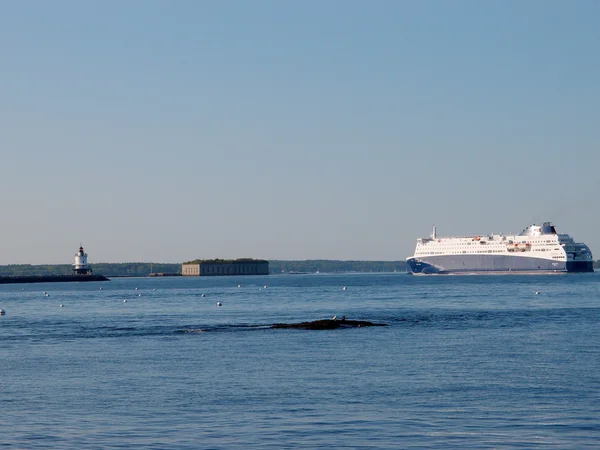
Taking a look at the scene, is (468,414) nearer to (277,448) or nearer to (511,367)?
(277,448)

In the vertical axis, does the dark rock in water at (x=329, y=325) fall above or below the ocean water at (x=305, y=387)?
above

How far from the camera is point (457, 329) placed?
54.8m

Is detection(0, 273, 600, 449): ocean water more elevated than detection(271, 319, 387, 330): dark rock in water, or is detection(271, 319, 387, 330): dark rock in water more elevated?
detection(271, 319, 387, 330): dark rock in water

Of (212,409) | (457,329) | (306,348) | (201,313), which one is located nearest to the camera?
(212,409)

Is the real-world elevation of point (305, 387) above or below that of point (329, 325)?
below

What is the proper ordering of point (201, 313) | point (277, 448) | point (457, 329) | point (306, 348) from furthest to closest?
1. point (201, 313)
2. point (457, 329)
3. point (306, 348)
4. point (277, 448)

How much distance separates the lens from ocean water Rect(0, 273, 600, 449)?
909 inches

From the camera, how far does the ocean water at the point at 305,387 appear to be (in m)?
23.1

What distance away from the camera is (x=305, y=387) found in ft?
101

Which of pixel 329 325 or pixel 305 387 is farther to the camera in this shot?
pixel 329 325

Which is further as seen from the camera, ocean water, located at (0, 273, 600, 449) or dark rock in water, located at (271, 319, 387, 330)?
dark rock in water, located at (271, 319, 387, 330)

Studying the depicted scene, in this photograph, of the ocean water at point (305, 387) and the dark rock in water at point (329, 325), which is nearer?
the ocean water at point (305, 387)

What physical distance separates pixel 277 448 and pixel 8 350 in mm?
28638

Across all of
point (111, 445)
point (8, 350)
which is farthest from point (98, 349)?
point (111, 445)
